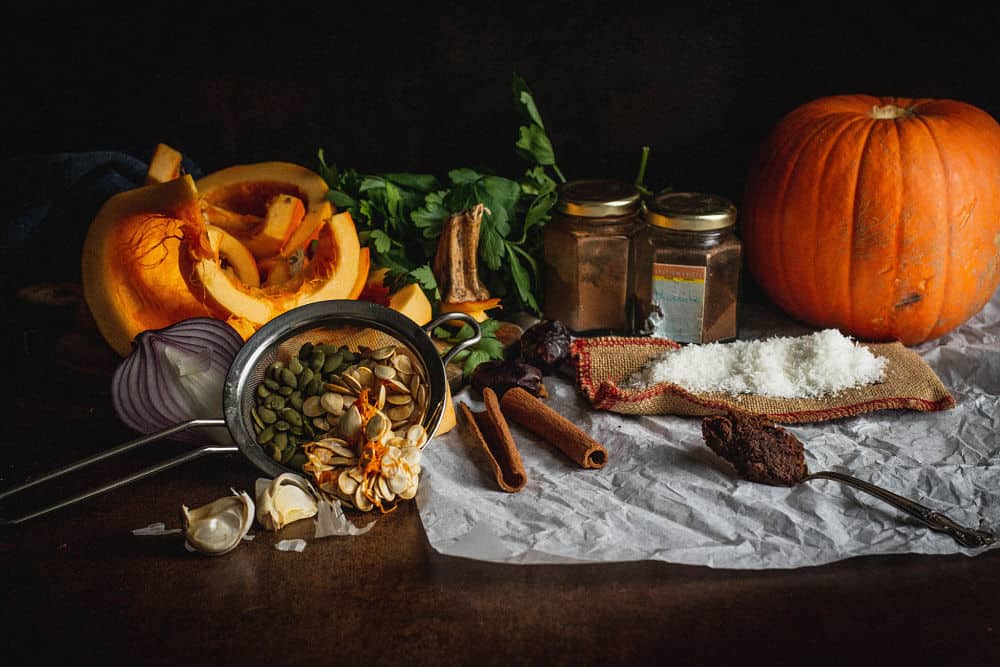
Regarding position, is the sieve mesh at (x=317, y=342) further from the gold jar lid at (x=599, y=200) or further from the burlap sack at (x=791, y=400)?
the gold jar lid at (x=599, y=200)

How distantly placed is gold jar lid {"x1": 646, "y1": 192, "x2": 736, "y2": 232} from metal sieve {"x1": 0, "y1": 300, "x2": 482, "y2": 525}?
1.27 ft

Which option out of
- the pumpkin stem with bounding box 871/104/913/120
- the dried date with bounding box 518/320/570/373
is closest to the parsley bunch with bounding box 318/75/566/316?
the dried date with bounding box 518/320/570/373

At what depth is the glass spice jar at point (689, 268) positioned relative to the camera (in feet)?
4.41

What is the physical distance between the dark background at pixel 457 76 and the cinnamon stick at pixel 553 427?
638mm

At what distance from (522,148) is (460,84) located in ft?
0.66

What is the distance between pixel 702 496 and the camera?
102cm

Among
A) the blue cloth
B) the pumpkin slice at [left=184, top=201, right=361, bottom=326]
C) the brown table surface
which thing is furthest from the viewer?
the blue cloth

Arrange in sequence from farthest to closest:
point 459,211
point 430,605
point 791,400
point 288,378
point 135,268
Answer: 1. point 459,211
2. point 135,268
3. point 791,400
4. point 288,378
5. point 430,605

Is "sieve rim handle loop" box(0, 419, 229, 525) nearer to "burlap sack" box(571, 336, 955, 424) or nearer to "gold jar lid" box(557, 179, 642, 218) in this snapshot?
"burlap sack" box(571, 336, 955, 424)

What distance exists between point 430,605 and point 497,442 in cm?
34

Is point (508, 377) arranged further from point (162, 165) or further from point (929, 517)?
point (162, 165)

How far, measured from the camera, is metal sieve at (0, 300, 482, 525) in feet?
3.26

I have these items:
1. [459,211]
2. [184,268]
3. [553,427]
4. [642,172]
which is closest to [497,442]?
[553,427]

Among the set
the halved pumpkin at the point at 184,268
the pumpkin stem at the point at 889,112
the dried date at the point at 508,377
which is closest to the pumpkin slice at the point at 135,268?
the halved pumpkin at the point at 184,268
